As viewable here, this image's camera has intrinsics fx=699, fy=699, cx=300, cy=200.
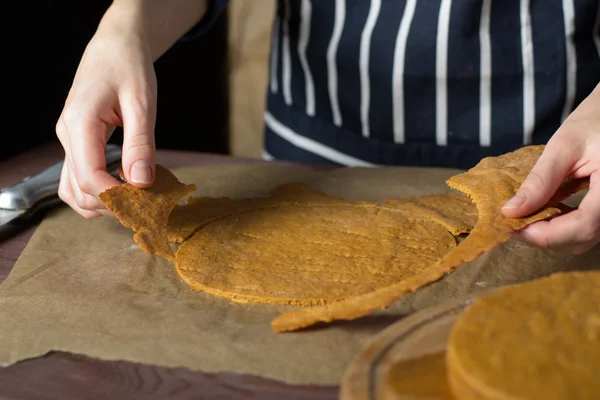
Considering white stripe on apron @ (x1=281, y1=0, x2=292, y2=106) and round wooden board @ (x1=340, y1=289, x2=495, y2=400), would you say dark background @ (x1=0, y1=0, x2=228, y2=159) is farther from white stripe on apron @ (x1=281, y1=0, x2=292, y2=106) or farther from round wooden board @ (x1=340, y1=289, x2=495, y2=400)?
round wooden board @ (x1=340, y1=289, x2=495, y2=400)

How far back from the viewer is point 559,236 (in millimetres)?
926

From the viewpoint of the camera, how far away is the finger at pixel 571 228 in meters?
0.92

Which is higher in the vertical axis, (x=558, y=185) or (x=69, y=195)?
(x=558, y=185)

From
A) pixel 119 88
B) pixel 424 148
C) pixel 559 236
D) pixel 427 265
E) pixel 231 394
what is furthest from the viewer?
pixel 424 148

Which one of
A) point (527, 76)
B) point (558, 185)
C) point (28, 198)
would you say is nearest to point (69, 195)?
point (28, 198)

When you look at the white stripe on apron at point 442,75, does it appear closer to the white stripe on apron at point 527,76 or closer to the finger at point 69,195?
the white stripe on apron at point 527,76

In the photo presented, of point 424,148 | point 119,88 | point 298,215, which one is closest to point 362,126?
point 424,148

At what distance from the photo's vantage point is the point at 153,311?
0.95 meters

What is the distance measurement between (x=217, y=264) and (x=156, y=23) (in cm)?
57

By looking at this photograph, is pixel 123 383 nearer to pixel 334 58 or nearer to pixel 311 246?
pixel 311 246

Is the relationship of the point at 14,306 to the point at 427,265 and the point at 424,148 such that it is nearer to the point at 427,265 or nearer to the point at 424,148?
the point at 427,265

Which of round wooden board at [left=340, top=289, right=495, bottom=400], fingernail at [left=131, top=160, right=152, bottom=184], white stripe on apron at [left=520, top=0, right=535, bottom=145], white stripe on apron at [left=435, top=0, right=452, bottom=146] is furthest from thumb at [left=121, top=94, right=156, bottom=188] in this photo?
white stripe on apron at [left=520, top=0, right=535, bottom=145]

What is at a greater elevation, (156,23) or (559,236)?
(156,23)

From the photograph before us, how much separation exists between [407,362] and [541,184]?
0.38 metres
